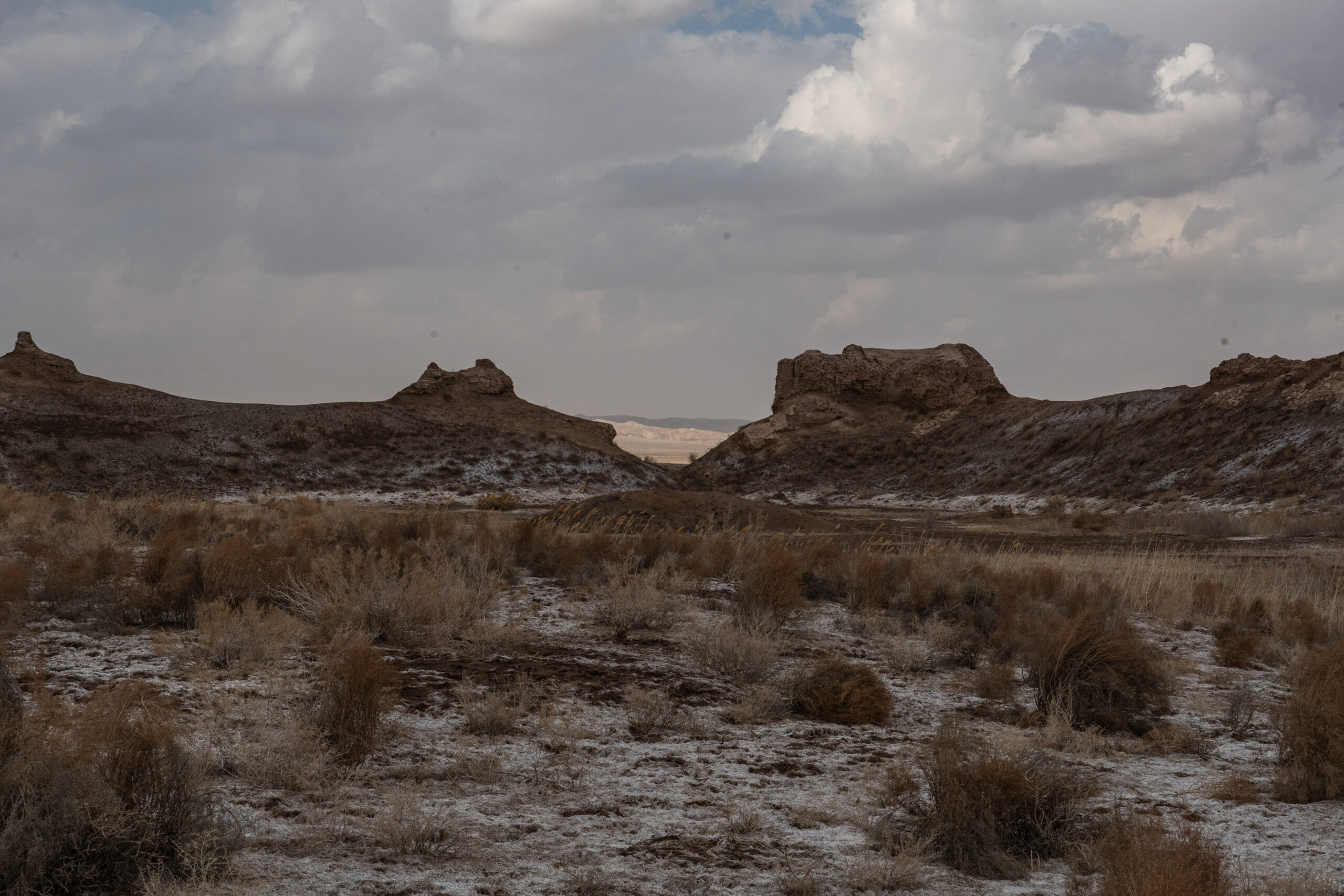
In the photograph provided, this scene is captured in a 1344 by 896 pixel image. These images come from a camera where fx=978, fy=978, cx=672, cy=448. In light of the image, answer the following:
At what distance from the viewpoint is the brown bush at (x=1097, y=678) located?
6.45 meters

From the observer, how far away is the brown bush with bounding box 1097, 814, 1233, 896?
298cm

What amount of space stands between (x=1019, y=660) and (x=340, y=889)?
6.13m

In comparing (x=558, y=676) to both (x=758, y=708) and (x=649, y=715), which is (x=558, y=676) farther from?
(x=758, y=708)

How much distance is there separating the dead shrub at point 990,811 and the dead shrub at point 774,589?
4450mm

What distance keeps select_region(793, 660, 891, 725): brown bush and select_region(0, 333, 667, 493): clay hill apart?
3520cm

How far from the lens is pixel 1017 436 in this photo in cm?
5225

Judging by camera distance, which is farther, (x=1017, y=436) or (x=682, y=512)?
(x=1017, y=436)

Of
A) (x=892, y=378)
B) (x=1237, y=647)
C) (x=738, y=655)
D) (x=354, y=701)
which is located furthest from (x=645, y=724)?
(x=892, y=378)

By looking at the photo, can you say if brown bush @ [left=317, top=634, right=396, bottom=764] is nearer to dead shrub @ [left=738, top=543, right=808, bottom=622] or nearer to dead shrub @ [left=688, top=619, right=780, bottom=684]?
dead shrub @ [left=688, top=619, right=780, bottom=684]

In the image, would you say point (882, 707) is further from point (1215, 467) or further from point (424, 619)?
point (1215, 467)

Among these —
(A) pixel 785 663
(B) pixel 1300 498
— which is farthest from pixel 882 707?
(B) pixel 1300 498

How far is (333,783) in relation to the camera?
4426 mm

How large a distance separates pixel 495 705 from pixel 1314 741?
439cm

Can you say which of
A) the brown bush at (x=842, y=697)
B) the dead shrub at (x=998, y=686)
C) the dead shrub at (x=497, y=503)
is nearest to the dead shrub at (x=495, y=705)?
the brown bush at (x=842, y=697)
